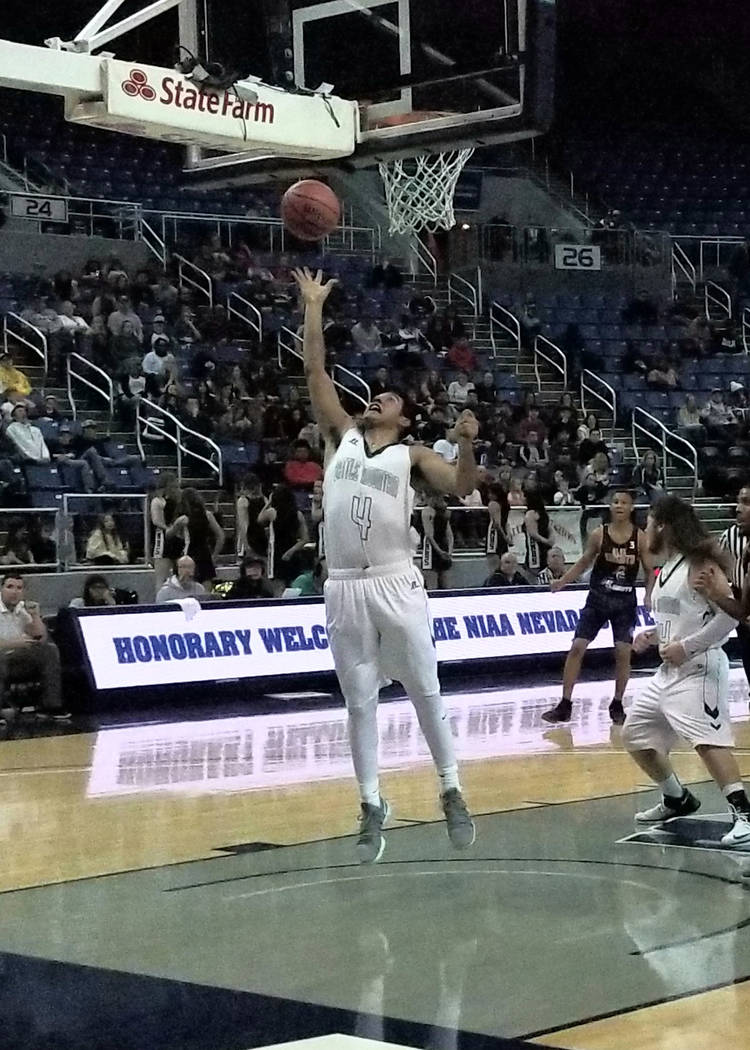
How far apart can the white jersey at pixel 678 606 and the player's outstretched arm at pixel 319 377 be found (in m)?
1.65

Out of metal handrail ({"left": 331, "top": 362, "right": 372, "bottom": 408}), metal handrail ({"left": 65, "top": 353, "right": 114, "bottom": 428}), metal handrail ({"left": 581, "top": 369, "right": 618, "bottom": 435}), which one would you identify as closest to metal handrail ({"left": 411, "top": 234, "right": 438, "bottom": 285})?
metal handrail ({"left": 581, "top": 369, "right": 618, "bottom": 435})

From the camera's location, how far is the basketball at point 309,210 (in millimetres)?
7863

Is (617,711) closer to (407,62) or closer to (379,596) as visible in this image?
(407,62)

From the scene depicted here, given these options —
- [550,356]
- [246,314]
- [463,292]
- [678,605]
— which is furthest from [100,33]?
[463,292]

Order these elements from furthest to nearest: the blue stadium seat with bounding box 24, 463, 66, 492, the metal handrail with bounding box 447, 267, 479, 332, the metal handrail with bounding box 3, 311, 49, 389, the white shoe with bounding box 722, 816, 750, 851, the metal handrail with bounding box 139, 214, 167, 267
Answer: the metal handrail with bounding box 447, 267, 479, 332
the metal handrail with bounding box 139, 214, 167, 267
the metal handrail with bounding box 3, 311, 49, 389
the blue stadium seat with bounding box 24, 463, 66, 492
the white shoe with bounding box 722, 816, 750, 851

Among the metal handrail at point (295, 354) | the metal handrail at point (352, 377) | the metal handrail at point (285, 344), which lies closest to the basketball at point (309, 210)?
the metal handrail at point (295, 354)

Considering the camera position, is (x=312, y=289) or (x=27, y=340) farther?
(x=27, y=340)

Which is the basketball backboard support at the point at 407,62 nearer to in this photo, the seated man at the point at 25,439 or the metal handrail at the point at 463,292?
the seated man at the point at 25,439

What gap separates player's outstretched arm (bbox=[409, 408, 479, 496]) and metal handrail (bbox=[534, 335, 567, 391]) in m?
17.4

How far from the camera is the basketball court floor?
457cm

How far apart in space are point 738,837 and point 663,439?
15926mm

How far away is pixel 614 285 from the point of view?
87.4 feet

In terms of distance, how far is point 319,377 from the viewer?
6945mm

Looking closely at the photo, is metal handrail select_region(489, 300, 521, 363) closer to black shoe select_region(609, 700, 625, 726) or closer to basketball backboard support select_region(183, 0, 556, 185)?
black shoe select_region(609, 700, 625, 726)
